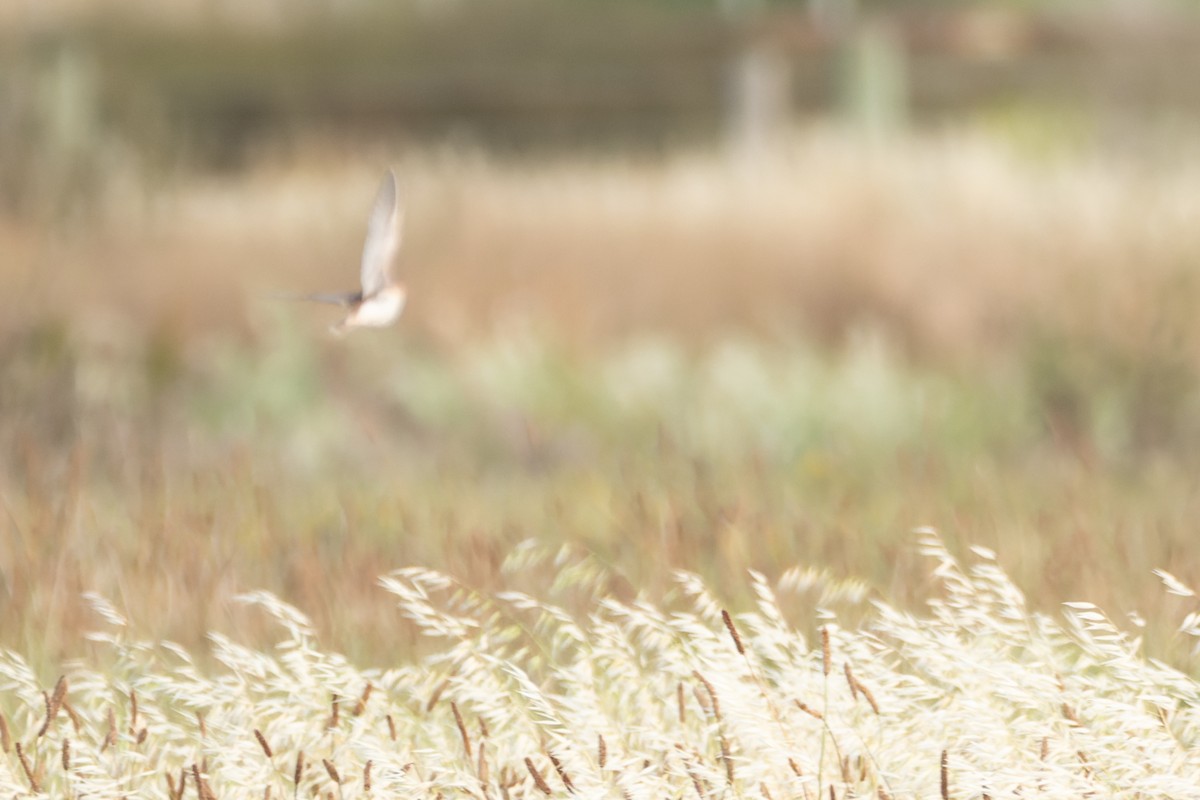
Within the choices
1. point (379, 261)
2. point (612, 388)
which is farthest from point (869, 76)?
point (379, 261)

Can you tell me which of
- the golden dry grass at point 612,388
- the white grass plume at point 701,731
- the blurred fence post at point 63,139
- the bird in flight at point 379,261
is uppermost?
the bird in flight at point 379,261

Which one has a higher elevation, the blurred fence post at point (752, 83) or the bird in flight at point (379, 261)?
the bird in flight at point (379, 261)

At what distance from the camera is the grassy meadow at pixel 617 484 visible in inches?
85.3

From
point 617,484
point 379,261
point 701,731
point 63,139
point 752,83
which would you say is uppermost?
point 379,261

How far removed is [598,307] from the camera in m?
7.70

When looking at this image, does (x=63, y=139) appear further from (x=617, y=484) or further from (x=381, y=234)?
(x=381, y=234)

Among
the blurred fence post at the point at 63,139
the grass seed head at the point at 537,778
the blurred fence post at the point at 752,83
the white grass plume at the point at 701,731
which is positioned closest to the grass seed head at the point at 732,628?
the white grass plume at the point at 701,731

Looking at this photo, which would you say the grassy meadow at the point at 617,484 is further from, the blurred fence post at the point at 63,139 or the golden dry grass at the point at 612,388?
the blurred fence post at the point at 63,139

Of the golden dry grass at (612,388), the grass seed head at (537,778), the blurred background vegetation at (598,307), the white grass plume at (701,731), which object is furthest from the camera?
the blurred background vegetation at (598,307)

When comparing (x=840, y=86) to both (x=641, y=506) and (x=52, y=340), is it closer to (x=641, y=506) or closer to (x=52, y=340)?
(x=52, y=340)

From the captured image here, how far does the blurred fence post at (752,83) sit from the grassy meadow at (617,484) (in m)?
1.65

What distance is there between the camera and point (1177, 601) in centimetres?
287

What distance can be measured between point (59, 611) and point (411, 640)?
691 mm

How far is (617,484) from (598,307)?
3216mm
